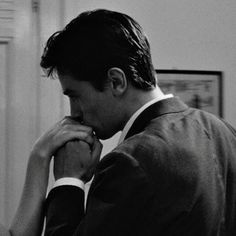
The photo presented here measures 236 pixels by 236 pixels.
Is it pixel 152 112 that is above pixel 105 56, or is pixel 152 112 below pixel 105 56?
below

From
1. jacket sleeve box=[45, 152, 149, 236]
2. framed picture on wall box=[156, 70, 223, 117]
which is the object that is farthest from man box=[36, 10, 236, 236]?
framed picture on wall box=[156, 70, 223, 117]

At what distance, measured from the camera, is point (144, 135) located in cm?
93

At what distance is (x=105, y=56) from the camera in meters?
1.05

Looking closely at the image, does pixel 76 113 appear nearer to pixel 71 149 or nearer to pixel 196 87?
pixel 71 149

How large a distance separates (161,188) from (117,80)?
0.29 m

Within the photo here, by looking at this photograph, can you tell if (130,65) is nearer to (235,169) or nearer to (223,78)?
(235,169)

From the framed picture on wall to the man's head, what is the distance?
37.1 inches

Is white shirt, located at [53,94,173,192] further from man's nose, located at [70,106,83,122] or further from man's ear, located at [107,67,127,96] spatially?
man's nose, located at [70,106,83,122]

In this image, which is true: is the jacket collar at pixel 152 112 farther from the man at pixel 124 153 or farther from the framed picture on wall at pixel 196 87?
the framed picture on wall at pixel 196 87

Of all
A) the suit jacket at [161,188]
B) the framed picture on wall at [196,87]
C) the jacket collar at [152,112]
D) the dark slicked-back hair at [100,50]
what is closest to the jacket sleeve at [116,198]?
the suit jacket at [161,188]

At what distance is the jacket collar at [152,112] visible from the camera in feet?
3.30

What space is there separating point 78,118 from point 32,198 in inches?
9.7

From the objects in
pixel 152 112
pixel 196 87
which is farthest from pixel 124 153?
pixel 196 87

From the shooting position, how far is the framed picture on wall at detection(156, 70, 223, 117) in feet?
6.77
